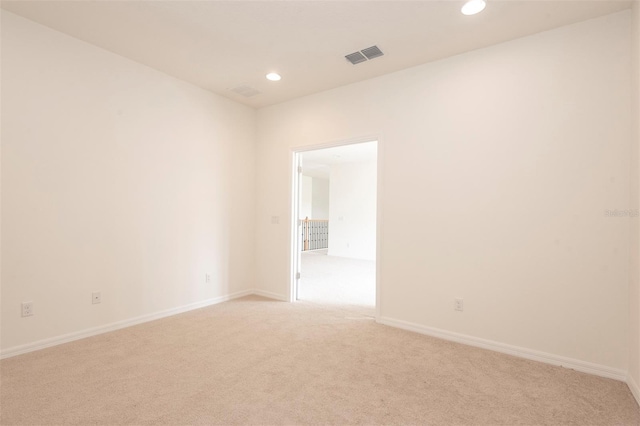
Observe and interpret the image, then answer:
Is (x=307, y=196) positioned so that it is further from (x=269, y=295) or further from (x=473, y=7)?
(x=473, y=7)

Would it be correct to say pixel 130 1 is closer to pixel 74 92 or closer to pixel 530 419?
pixel 74 92

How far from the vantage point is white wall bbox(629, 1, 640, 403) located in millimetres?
2027

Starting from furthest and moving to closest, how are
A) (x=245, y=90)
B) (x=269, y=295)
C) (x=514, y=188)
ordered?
(x=269, y=295) < (x=245, y=90) < (x=514, y=188)

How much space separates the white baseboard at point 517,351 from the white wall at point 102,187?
7.80 ft

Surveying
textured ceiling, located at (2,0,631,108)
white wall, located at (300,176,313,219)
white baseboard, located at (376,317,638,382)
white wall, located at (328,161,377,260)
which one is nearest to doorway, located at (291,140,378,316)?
white wall, located at (328,161,377,260)

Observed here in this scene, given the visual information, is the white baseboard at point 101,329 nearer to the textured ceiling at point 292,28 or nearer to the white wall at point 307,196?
the textured ceiling at point 292,28

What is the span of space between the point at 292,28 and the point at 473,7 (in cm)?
135

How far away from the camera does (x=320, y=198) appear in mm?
12992

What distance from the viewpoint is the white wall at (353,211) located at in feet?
27.2

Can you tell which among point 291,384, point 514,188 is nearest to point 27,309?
point 291,384

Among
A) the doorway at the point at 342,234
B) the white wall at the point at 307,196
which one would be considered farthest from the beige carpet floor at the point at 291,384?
the white wall at the point at 307,196

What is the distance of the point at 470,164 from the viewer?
2.88m

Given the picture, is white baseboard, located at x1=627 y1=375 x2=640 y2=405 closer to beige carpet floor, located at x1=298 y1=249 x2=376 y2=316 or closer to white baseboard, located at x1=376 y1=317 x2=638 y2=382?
white baseboard, located at x1=376 y1=317 x2=638 y2=382

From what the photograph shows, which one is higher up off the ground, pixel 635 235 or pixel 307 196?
pixel 307 196
